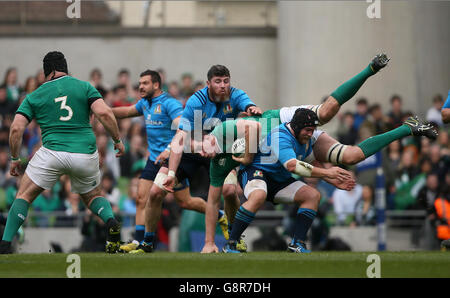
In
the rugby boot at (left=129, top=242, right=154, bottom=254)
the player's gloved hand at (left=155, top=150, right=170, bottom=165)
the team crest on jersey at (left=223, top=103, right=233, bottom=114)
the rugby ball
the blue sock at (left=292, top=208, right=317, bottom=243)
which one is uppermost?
the team crest on jersey at (left=223, top=103, right=233, bottom=114)

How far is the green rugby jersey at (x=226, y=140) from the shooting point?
10383mm

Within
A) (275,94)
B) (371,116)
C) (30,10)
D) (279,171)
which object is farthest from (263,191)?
(30,10)

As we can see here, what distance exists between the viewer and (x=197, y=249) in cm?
1507

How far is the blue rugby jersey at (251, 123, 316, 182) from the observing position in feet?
32.9

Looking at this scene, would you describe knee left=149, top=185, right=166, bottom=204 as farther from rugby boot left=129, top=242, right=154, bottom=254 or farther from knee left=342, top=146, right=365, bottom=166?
knee left=342, top=146, right=365, bottom=166

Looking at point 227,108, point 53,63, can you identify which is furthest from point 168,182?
point 53,63

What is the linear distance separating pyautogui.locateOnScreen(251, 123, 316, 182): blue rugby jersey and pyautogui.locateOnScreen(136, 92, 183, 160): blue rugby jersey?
1.55 m

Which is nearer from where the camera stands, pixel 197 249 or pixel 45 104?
pixel 45 104

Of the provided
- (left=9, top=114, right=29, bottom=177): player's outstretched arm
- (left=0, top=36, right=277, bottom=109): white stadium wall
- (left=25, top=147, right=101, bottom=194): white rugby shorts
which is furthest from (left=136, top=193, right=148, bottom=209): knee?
(left=0, top=36, right=277, bottom=109): white stadium wall

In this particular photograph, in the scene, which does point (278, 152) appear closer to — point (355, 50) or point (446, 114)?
point (446, 114)

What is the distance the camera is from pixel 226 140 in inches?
409

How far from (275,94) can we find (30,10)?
6.77m
